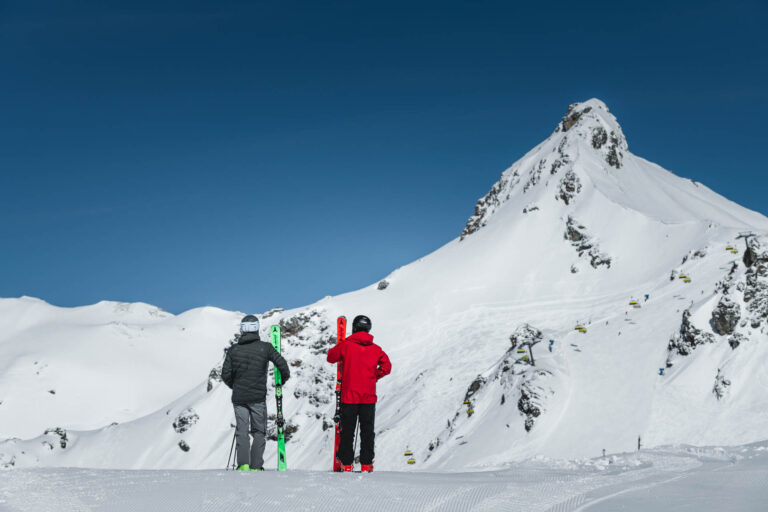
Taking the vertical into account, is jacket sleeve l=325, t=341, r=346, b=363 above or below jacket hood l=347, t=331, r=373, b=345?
below

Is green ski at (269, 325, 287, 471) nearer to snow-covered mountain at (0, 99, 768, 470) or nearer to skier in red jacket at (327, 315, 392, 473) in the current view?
skier in red jacket at (327, 315, 392, 473)

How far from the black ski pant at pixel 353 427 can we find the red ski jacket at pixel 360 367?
0.12 m

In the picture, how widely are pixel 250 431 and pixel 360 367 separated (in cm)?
235

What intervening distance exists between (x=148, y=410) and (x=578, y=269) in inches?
3275

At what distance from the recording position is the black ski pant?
33.6ft

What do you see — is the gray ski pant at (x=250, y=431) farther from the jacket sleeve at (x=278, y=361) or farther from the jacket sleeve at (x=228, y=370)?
the jacket sleeve at (x=278, y=361)

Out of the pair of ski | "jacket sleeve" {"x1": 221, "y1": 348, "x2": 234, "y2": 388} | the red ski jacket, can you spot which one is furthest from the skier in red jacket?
"jacket sleeve" {"x1": 221, "y1": 348, "x2": 234, "y2": 388}

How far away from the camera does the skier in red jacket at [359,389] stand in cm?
1020

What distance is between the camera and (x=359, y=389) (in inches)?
401

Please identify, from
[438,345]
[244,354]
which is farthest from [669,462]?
[438,345]

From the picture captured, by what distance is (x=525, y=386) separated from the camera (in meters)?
40.1

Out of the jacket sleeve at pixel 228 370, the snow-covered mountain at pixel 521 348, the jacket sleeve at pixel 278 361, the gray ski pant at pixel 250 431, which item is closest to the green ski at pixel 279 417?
the jacket sleeve at pixel 278 361

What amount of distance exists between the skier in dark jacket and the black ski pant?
1.24 m

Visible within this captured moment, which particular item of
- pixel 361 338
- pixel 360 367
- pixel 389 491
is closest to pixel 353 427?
pixel 360 367
